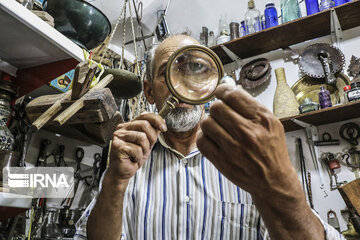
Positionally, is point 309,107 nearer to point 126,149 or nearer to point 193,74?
point 193,74

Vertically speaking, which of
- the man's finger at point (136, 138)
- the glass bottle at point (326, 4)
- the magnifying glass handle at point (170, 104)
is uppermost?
the glass bottle at point (326, 4)

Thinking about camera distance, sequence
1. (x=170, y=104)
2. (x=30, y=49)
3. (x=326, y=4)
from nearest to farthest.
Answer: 1. (x=170, y=104)
2. (x=30, y=49)
3. (x=326, y=4)

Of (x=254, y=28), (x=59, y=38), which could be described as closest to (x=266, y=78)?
(x=254, y=28)

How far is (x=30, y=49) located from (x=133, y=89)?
1.92ft

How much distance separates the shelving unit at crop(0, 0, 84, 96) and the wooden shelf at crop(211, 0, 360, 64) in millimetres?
1639

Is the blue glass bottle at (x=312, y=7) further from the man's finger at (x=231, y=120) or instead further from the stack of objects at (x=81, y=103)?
the man's finger at (x=231, y=120)

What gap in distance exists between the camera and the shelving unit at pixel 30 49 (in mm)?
1205

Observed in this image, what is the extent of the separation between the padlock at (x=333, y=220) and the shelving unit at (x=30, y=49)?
6.46 feet

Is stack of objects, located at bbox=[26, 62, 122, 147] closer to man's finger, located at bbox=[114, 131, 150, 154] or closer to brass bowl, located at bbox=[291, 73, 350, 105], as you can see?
man's finger, located at bbox=[114, 131, 150, 154]

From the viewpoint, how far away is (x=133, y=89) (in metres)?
1.78

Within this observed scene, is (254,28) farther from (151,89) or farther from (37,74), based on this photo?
(37,74)

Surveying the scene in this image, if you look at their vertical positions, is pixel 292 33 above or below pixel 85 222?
above

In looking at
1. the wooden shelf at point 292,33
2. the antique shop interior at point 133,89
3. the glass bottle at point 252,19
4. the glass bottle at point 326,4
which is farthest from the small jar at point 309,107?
the glass bottle at point 252,19

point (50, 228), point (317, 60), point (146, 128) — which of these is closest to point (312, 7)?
point (317, 60)
